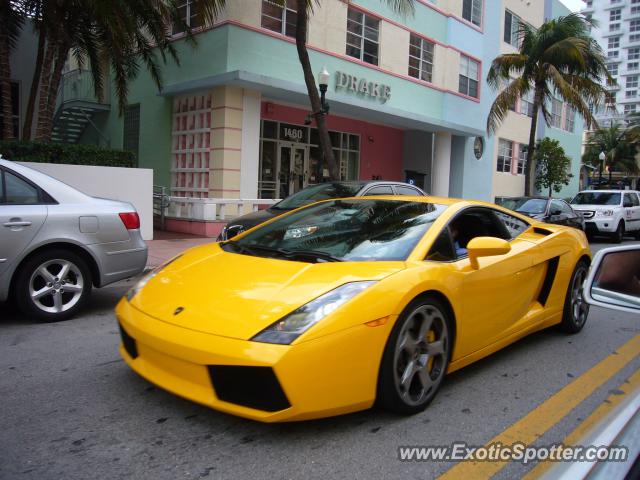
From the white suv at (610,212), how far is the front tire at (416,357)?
13.2 metres

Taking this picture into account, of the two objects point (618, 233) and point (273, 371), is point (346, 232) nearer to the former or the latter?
point (273, 371)

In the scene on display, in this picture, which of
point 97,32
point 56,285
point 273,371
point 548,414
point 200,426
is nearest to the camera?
point 273,371

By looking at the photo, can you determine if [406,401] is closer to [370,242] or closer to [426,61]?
[370,242]

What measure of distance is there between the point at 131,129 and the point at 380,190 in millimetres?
12698

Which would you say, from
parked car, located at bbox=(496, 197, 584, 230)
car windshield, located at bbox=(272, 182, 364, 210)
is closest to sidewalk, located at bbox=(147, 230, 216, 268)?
car windshield, located at bbox=(272, 182, 364, 210)

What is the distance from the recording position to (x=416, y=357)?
3156 mm

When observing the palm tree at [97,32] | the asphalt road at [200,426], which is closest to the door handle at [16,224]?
the asphalt road at [200,426]

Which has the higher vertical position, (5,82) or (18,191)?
(5,82)

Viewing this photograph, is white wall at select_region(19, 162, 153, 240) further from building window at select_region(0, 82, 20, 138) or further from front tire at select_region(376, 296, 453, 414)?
building window at select_region(0, 82, 20, 138)

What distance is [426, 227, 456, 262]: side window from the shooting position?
137 inches

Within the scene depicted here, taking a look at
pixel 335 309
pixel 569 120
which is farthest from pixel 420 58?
pixel 335 309

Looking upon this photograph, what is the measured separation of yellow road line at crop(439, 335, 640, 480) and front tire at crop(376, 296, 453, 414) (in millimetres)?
477

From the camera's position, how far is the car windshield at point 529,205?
12.3 metres

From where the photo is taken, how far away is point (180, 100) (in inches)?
616
